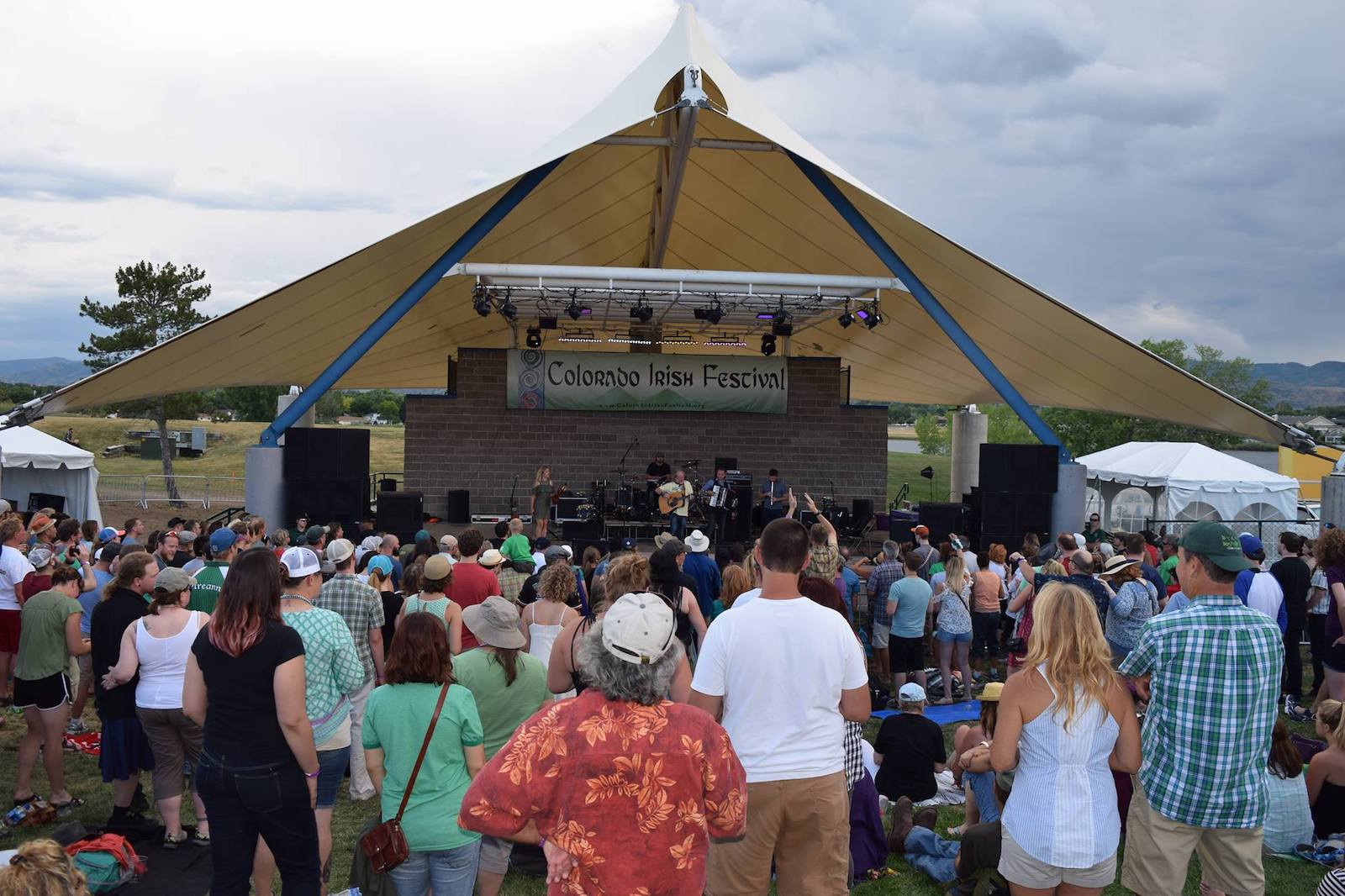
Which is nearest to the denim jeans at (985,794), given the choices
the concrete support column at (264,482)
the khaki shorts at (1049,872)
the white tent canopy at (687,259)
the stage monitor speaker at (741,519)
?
the khaki shorts at (1049,872)

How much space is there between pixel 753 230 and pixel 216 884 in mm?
12979

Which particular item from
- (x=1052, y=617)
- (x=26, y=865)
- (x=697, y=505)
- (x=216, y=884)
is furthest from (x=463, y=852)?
(x=697, y=505)

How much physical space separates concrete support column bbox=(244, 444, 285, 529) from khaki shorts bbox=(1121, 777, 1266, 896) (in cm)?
1080

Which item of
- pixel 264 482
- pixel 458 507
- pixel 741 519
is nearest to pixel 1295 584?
pixel 741 519

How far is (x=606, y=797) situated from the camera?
193 centimetres

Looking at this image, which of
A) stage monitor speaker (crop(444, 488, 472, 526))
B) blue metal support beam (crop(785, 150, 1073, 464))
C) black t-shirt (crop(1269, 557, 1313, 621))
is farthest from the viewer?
stage monitor speaker (crop(444, 488, 472, 526))

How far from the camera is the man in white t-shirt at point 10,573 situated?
20.3 ft

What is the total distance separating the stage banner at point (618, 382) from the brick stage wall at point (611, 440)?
0.73 m

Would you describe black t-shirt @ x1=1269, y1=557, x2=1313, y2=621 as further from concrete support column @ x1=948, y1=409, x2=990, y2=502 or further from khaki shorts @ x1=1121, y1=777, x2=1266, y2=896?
concrete support column @ x1=948, y1=409, x2=990, y2=502

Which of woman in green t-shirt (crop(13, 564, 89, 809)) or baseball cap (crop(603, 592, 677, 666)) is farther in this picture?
woman in green t-shirt (crop(13, 564, 89, 809))

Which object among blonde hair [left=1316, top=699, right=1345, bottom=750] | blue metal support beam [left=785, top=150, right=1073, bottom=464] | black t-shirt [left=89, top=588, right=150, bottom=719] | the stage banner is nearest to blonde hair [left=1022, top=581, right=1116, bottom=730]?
blonde hair [left=1316, top=699, right=1345, bottom=750]

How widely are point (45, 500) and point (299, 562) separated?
13864 mm

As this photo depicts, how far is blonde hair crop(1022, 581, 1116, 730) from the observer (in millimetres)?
2729

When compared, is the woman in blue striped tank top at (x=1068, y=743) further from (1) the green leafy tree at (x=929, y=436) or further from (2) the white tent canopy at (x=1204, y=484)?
(1) the green leafy tree at (x=929, y=436)
